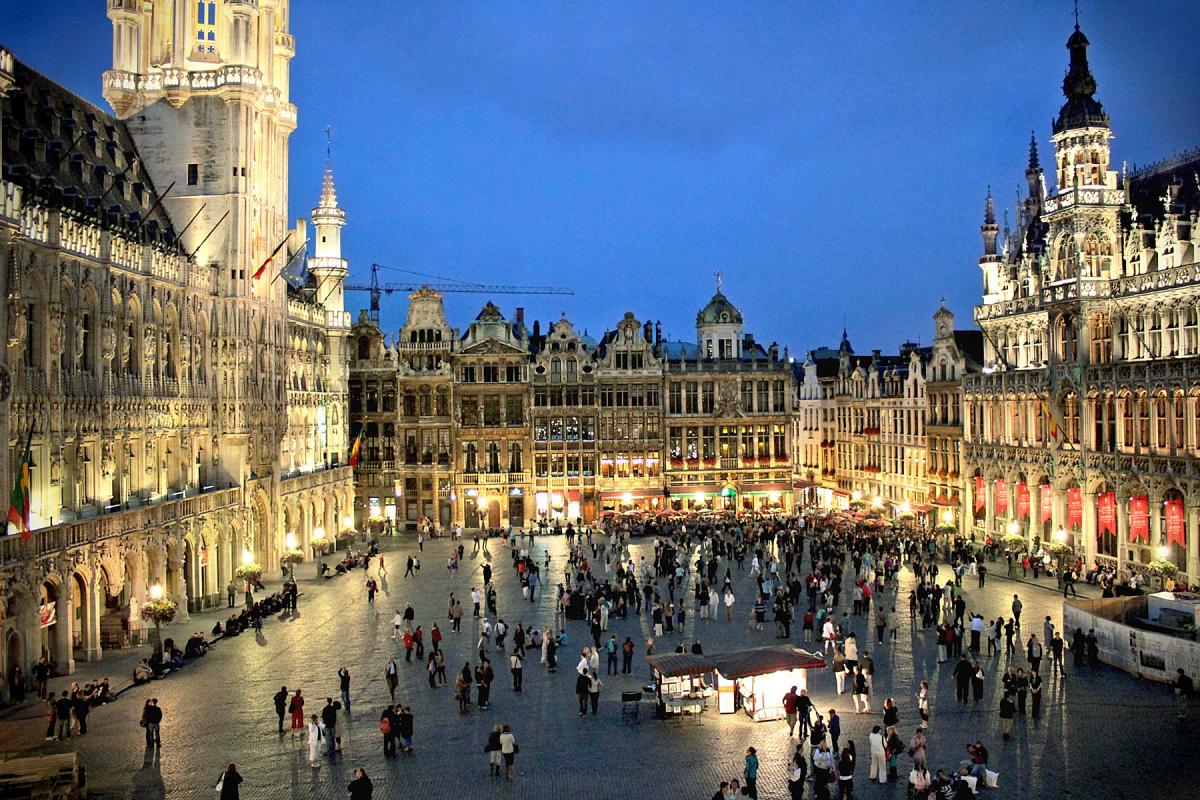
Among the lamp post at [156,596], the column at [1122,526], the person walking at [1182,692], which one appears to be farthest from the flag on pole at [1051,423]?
the lamp post at [156,596]

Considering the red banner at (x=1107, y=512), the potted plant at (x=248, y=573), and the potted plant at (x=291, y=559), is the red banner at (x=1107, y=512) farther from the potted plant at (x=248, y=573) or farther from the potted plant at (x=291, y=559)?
the potted plant at (x=291, y=559)

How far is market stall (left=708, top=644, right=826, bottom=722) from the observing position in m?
26.9

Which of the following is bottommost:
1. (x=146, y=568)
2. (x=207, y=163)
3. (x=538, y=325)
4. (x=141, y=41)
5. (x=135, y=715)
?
(x=135, y=715)

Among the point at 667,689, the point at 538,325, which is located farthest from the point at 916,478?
the point at 667,689

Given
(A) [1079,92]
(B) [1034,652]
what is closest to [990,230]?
(A) [1079,92]

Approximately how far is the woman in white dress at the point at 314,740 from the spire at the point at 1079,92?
48045 millimetres

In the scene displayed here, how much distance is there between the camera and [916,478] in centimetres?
7169

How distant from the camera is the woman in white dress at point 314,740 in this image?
79.6 ft

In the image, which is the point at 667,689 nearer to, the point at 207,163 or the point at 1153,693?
the point at 1153,693

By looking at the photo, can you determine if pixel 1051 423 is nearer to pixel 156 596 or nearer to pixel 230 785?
pixel 156 596

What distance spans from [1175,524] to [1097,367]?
9.70 meters

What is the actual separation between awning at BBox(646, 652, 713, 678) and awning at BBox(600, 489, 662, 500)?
4965 cm

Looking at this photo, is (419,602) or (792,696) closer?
(792,696)

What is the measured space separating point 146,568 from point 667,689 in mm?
23559
